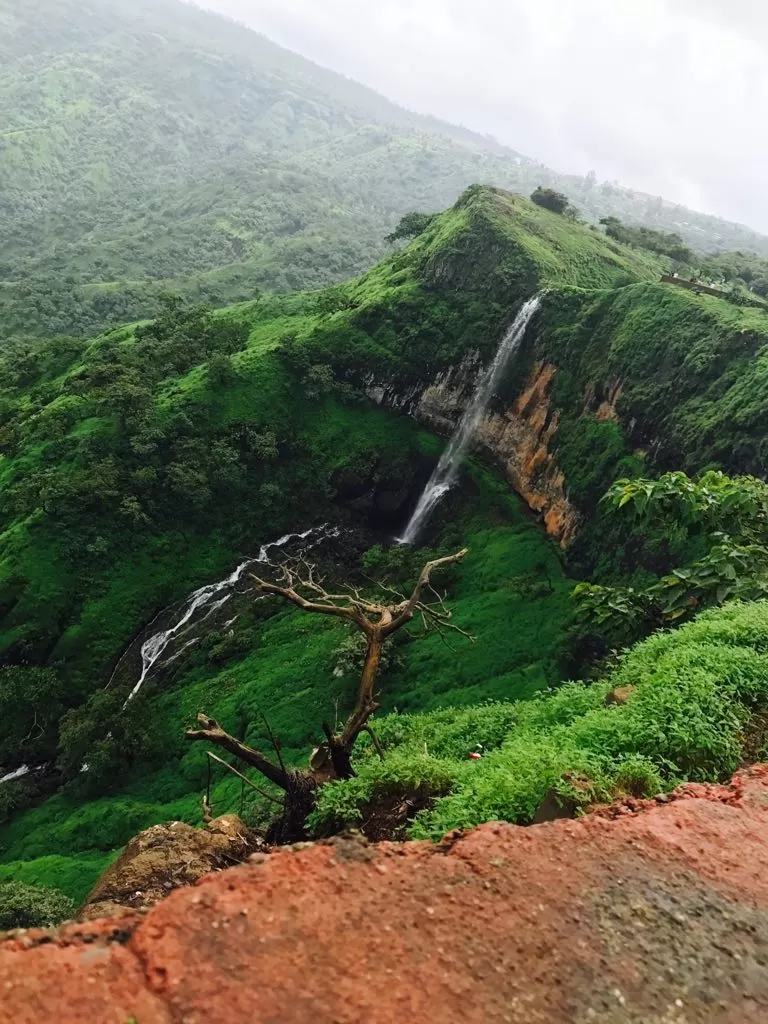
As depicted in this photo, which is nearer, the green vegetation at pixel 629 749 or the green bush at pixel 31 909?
the green vegetation at pixel 629 749

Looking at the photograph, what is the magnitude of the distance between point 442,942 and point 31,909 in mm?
13222

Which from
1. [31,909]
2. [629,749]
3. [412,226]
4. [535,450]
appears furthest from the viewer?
[412,226]

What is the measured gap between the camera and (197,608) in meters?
27.8

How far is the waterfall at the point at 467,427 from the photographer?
32.5 meters

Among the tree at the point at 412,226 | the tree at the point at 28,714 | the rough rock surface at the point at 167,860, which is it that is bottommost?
the tree at the point at 28,714

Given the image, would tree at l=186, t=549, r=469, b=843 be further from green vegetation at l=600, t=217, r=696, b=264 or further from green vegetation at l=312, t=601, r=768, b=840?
green vegetation at l=600, t=217, r=696, b=264

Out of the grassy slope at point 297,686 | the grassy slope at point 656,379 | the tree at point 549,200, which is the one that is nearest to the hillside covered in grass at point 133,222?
the tree at point 549,200

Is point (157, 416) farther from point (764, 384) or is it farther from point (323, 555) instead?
point (764, 384)

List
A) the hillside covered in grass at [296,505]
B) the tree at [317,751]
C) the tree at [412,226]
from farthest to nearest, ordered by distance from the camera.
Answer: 1. the tree at [412,226]
2. the hillside covered in grass at [296,505]
3. the tree at [317,751]

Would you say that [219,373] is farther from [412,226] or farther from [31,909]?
[412,226]

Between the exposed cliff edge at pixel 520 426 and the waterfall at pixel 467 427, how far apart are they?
1.86 feet

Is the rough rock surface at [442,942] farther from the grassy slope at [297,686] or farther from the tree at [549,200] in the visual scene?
the tree at [549,200]

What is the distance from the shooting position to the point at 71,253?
99.1 m

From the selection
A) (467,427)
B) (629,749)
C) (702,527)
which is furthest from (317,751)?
(467,427)
